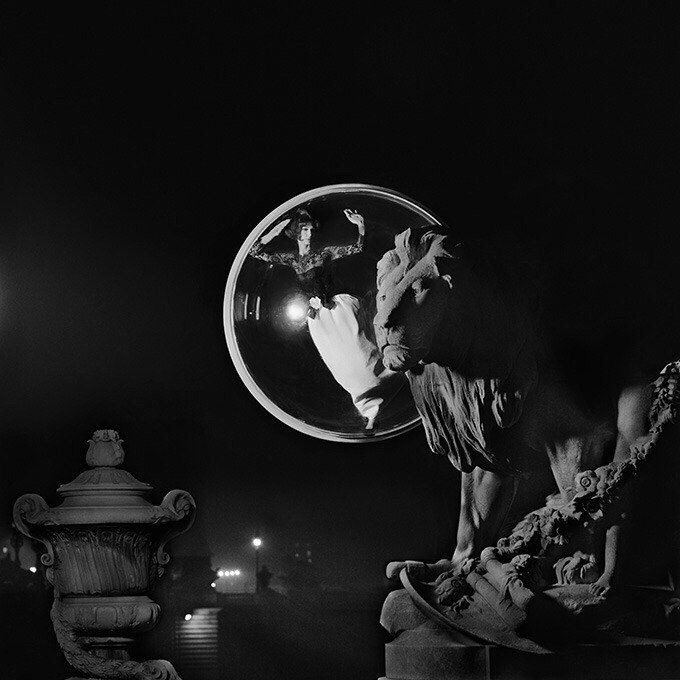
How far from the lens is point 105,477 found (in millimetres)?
4184

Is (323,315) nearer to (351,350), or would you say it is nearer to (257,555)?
(351,350)

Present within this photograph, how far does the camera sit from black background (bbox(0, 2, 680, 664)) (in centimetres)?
443

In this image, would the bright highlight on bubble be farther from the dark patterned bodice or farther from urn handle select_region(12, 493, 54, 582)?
urn handle select_region(12, 493, 54, 582)

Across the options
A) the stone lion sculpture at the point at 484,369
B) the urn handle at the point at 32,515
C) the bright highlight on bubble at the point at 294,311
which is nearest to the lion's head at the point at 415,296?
the stone lion sculpture at the point at 484,369

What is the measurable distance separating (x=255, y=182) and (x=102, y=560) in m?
1.43

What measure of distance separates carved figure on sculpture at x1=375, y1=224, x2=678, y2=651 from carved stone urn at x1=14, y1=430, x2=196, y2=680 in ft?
2.83

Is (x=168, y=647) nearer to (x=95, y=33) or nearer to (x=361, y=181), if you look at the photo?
(x=361, y=181)

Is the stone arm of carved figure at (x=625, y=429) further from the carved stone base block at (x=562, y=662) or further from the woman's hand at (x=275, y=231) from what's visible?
the woman's hand at (x=275, y=231)

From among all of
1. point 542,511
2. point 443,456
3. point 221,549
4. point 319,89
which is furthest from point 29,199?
point 542,511

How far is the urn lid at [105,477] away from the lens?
4.15 meters

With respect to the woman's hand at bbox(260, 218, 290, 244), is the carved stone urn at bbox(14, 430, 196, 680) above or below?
below

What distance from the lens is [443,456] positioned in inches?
A: 178

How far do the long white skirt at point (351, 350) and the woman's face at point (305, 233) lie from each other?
219 mm

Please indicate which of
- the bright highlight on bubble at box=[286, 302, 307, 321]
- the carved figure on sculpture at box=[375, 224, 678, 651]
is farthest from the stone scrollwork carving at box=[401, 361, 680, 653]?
the bright highlight on bubble at box=[286, 302, 307, 321]
